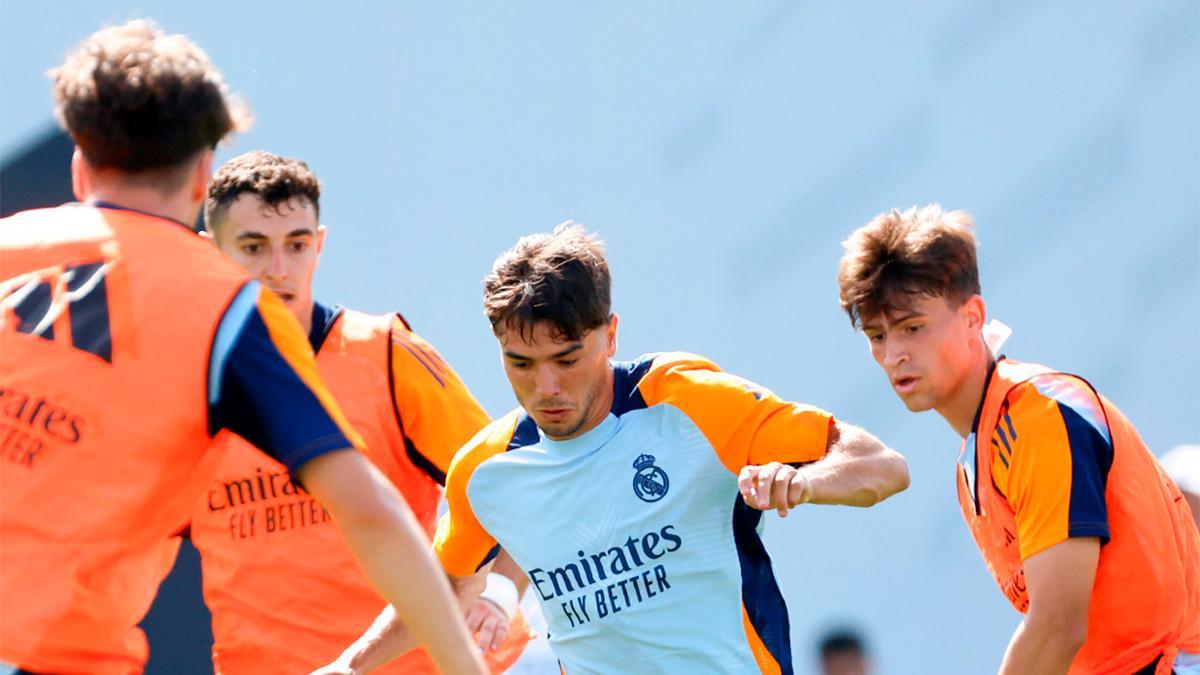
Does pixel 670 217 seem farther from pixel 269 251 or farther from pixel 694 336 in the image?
pixel 269 251

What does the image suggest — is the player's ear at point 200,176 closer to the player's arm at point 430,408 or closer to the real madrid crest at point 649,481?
the real madrid crest at point 649,481

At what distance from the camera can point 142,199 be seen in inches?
87.0

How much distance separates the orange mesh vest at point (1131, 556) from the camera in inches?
122

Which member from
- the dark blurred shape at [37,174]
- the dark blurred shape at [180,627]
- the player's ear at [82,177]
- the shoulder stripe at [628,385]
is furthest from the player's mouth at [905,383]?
the dark blurred shape at [37,174]

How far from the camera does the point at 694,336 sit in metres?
4.98

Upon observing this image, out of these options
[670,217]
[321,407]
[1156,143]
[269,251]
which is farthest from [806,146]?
[321,407]

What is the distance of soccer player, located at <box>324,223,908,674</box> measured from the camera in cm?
301

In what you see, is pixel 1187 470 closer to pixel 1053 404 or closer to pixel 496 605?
pixel 1053 404

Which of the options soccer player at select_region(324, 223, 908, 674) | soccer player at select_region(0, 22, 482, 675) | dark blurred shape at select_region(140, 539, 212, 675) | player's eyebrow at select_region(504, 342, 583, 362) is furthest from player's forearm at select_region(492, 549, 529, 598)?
dark blurred shape at select_region(140, 539, 212, 675)

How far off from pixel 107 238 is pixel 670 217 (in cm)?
304

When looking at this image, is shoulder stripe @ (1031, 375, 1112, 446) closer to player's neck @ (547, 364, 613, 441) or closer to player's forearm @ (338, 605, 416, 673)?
player's neck @ (547, 364, 613, 441)

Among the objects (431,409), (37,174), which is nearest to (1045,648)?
(431,409)

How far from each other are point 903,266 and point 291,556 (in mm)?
1523

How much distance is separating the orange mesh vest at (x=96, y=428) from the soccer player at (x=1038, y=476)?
167 centimetres
